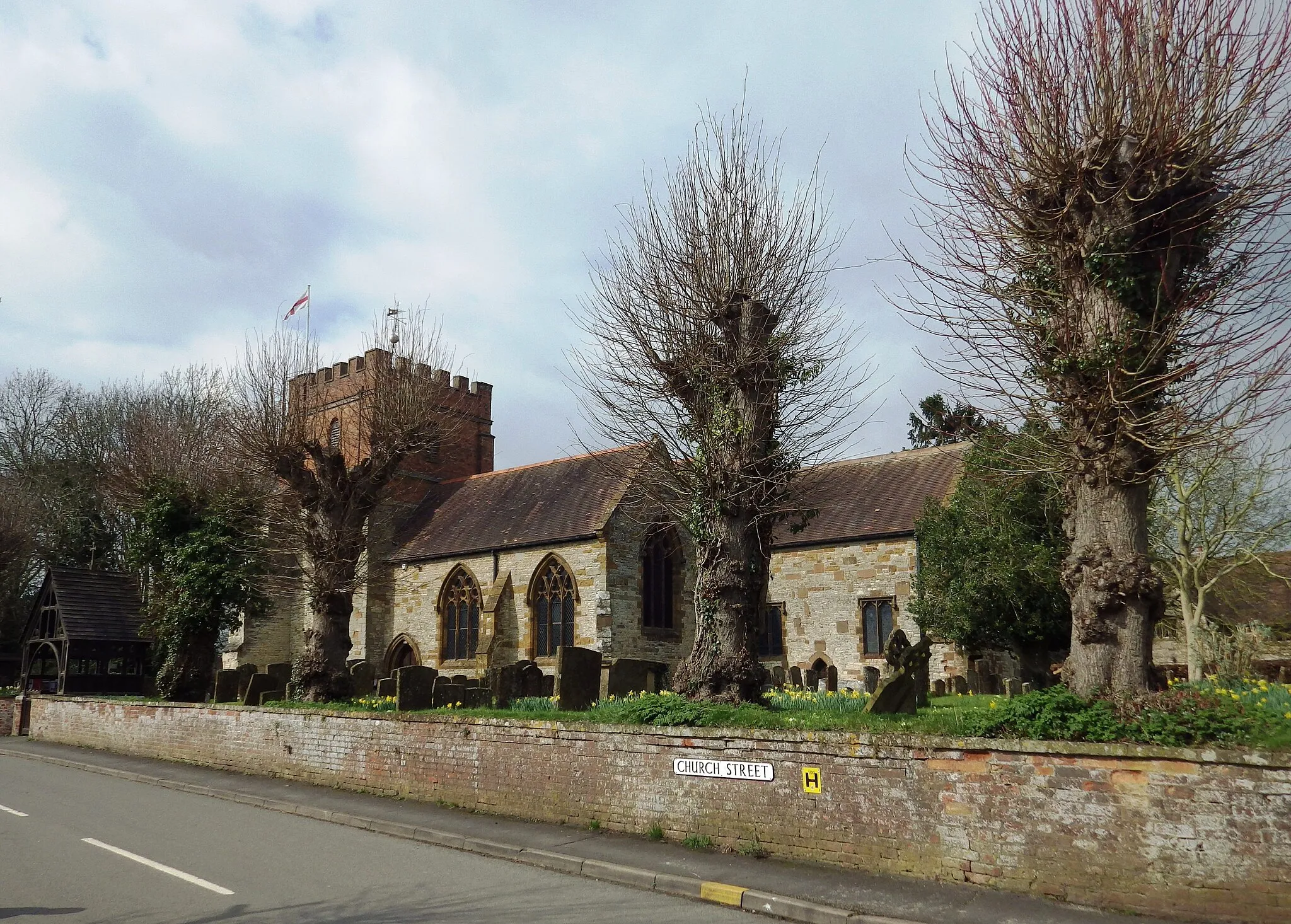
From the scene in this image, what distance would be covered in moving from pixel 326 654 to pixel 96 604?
14.8 metres

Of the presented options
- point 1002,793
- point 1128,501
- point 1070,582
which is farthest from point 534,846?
point 1128,501

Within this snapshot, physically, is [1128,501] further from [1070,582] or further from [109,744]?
[109,744]

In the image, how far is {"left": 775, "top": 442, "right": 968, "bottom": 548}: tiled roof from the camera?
27.8m

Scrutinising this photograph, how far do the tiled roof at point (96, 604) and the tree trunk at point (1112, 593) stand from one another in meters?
25.6

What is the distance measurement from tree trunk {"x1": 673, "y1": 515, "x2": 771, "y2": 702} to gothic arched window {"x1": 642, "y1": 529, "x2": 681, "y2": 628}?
1497 centimetres

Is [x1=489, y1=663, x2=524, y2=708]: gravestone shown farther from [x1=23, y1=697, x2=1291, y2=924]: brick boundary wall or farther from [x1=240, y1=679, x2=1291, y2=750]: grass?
[x1=240, y1=679, x2=1291, y2=750]: grass

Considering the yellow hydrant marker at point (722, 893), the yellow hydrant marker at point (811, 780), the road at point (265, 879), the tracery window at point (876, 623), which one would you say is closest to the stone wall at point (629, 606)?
the tracery window at point (876, 623)

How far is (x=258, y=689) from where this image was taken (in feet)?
61.5

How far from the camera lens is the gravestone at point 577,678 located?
1283 cm

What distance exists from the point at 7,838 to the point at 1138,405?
Result: 12329 millimetres

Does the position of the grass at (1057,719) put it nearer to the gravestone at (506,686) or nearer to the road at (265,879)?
the road at (265,879)

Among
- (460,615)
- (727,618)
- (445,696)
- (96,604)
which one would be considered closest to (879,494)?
(460,615)

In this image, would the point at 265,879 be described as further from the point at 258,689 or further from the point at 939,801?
the point at 258,689

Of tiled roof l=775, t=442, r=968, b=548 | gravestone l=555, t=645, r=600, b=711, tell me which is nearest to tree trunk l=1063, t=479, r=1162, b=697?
gravestone l=555, t=645, r=600, b=711
